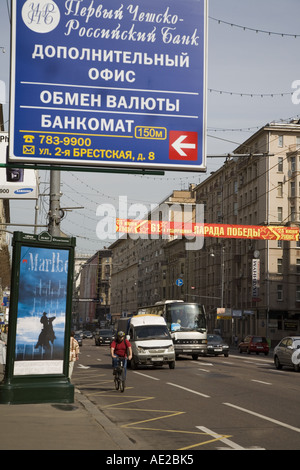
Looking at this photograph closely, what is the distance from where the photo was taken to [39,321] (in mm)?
15984

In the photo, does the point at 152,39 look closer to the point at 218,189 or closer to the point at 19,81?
the point at 19,81

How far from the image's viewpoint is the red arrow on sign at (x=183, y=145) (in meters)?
15.3

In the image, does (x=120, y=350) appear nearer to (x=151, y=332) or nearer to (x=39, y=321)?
(x=39, y=321)

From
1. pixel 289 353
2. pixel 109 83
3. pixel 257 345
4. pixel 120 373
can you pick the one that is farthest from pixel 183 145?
pixel 257 345

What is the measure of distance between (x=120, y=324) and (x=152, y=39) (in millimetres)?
34838

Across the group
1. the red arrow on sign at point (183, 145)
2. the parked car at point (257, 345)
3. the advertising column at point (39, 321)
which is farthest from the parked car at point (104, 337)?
the red arrow on sign at point (183, 145)

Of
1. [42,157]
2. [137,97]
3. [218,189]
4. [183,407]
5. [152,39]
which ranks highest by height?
[218,189]

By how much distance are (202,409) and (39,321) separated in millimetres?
4112

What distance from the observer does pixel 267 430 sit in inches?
486

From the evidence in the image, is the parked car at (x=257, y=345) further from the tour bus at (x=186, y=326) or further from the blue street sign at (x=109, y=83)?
the blue street sign at (x=109, y=83)

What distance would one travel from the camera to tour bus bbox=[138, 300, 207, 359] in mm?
41375

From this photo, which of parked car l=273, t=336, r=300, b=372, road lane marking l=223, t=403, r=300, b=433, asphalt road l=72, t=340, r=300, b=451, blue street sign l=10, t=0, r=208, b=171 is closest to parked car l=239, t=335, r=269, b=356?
parked car l=273, t=336, r=300, b=372

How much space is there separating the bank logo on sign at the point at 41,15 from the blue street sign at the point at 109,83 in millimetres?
21
